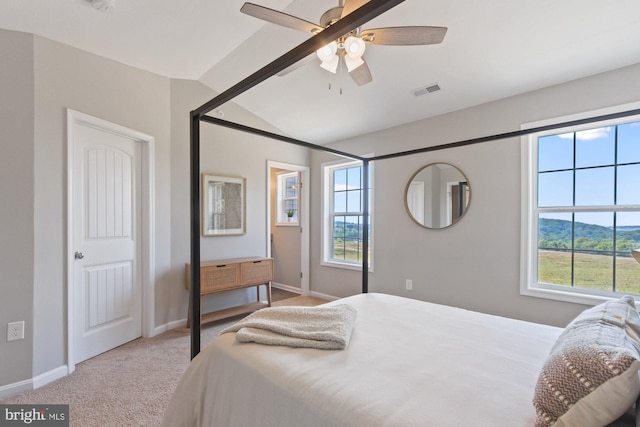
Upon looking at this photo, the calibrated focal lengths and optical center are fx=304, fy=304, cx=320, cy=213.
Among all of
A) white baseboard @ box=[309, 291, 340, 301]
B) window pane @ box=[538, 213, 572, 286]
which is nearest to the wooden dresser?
white baseboard @ box=[309, 291, 340, 301]

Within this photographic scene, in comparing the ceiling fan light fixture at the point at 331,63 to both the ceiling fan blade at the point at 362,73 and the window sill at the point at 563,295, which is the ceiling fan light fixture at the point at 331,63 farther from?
the window sill at the point at 563,295

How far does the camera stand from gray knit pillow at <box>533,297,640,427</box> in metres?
0.67

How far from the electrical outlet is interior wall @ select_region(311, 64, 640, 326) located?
318 centimetres

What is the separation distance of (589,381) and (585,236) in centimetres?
238

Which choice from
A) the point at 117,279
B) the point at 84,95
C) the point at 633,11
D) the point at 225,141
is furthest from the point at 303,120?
the point at 633,11

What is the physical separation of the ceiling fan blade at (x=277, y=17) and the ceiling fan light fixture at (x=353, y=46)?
19 cm

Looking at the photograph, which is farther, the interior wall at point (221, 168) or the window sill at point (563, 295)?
the interior wall at point (221, 168)

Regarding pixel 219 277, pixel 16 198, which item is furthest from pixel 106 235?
pixel 219 277

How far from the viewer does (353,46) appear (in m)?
1.82

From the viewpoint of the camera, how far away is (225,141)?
12.1 ft

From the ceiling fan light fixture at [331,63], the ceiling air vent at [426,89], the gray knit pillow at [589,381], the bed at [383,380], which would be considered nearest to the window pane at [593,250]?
the bed at [383,380]

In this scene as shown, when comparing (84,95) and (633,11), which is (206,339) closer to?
(84,95)

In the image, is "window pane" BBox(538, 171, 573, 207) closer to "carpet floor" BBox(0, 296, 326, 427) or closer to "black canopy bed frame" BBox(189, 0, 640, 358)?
"black canopy bed frame" BBox(189, 0, 640, 358)

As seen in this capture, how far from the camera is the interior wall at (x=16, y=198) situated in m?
2.00
